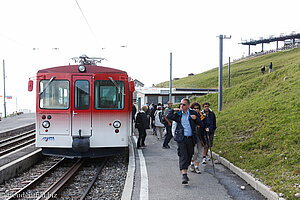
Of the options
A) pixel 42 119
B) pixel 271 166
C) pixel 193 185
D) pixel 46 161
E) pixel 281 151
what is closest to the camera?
pixel 193 185

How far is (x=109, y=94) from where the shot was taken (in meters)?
8.92

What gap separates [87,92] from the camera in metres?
8.79

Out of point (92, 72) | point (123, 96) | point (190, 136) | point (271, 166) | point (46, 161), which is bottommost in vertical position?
point (46, 161)

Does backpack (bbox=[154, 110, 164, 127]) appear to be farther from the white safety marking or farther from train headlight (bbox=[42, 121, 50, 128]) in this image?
train headlight (bbox=[42, 121, 50, 128])

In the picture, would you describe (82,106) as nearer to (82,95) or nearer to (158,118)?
(82,95)

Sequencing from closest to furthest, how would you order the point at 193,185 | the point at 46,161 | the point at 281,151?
the point at 193,185
the point at 281,151
the point at 46,161

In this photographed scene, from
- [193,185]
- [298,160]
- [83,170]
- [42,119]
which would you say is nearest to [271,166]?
[298,160]

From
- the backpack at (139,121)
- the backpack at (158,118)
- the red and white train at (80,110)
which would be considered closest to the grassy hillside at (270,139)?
the backpack at (158,118)

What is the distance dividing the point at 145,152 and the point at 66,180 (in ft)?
13.0

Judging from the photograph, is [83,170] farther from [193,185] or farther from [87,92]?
[193,185]

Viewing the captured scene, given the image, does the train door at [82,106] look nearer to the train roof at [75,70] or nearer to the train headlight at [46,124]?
the train roof at [75,70]

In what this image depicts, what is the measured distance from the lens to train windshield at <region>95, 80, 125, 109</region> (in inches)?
348

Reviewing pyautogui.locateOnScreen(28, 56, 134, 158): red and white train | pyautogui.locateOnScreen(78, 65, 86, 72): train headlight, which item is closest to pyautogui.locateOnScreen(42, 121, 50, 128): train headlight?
pyautogui.locateOnScreen(28, 56, 134, 158): red and white train

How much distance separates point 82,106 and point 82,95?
34cm
